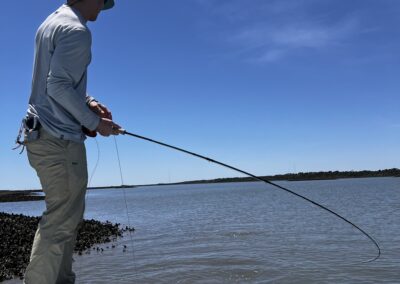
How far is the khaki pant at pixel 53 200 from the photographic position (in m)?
3.70

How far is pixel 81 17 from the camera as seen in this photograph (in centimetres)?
397

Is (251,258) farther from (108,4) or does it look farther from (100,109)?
(108,4)

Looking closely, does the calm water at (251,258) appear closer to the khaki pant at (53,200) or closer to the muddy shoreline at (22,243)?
the muddy shoreline at (22,243)

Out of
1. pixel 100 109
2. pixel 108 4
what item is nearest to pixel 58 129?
pixel 100 109

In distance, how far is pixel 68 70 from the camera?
372 cm

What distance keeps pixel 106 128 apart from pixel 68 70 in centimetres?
61

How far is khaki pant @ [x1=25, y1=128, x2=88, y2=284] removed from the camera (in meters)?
3.70

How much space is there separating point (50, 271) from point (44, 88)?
5.23 feet

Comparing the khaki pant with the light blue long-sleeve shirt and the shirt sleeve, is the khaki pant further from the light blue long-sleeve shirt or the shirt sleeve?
the shirt sleeve

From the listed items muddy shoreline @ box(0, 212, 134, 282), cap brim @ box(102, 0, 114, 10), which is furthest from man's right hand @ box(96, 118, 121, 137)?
muddy shoreline @ box(0, 212, 134, 282)

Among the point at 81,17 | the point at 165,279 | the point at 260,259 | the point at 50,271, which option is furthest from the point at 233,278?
the point at 81,17

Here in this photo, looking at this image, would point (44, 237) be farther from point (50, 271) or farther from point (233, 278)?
point (233, 278)

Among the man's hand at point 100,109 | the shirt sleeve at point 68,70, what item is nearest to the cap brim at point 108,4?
the shirt sleeve at point 68,70

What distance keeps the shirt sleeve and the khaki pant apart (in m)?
0.33
